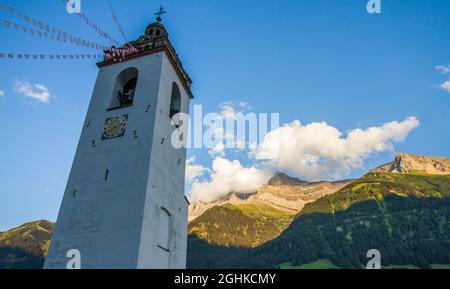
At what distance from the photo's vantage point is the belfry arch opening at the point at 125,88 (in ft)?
67.9

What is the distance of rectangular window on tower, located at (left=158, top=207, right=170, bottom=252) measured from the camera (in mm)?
17172

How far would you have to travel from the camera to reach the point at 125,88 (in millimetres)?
22172

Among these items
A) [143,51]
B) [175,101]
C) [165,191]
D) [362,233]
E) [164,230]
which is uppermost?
[362,233]

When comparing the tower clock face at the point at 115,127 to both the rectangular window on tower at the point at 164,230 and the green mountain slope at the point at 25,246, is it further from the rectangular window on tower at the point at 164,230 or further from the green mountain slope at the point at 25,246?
the green mountain slope at the point at 25,246

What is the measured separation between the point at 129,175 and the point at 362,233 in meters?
141

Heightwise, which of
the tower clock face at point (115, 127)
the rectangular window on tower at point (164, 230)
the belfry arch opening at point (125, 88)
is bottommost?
the rectangular window on tower at point (164, 230)

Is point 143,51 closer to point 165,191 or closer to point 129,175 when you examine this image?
point 129,175

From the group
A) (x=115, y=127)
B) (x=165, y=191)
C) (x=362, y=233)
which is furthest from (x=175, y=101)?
(x=362, y=233)

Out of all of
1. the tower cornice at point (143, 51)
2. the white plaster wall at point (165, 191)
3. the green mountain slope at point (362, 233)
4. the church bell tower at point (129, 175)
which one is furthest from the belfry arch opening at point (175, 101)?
the green mountain slope at point (362, 233)

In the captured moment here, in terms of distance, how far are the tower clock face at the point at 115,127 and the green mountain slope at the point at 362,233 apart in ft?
370

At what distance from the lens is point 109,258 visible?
47.6 ft

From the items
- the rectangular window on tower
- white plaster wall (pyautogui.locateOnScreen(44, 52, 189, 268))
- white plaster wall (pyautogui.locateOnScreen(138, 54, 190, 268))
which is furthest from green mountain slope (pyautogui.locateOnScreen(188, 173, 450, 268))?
white plaster wall (pyautogui.locateOnScreen(44, 52, 189, 268))

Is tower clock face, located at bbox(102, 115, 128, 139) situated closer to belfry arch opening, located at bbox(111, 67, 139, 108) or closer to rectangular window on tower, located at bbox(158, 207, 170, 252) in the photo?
belfry arch opening, located at bbox(111, 67, 139, 108)
